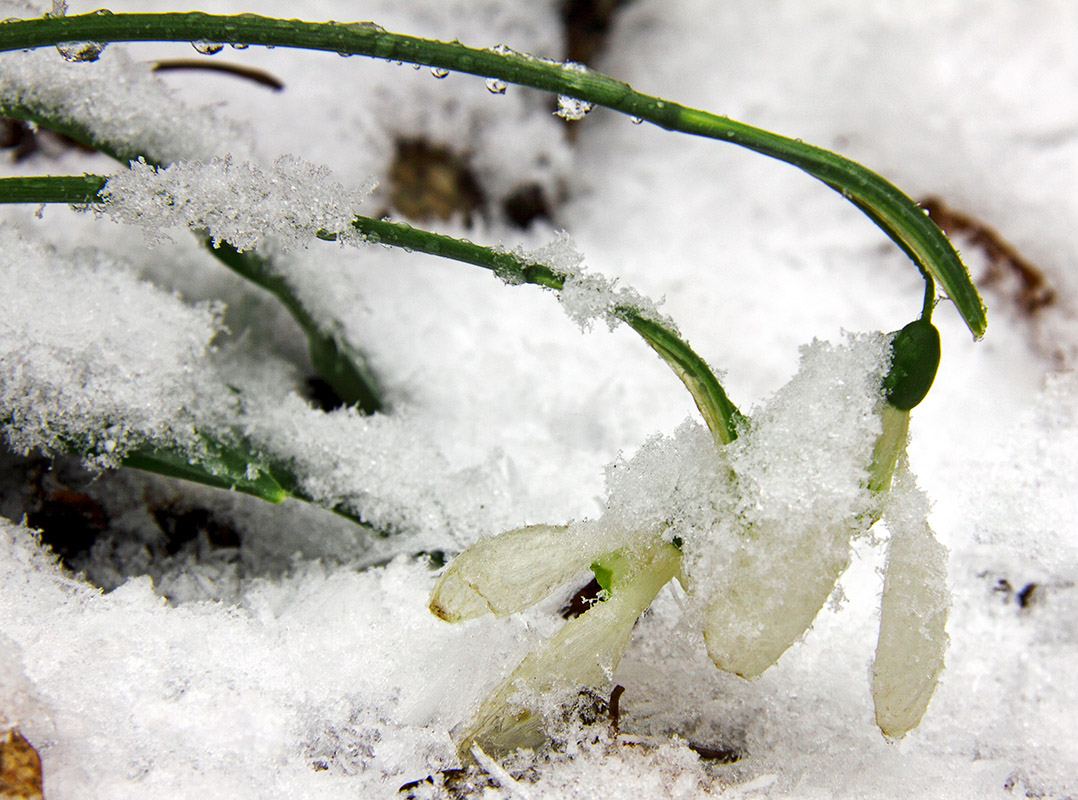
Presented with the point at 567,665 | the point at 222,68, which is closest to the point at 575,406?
the point at 567,665

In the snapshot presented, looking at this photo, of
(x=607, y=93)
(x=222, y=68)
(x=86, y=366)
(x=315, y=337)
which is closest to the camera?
(x=607, y=93)

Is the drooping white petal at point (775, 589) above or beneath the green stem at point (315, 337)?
above

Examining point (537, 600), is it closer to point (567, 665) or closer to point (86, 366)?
point (567, 665)

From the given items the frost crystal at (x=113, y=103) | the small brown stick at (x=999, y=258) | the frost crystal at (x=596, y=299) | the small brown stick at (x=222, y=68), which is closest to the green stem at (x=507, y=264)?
the frost crystal at (x=596, y=299)

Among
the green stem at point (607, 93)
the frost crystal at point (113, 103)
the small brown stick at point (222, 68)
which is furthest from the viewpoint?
the small brown stick at point (222, 68)

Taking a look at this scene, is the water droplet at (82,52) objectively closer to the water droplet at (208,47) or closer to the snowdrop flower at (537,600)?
the water droplet at (208,47)

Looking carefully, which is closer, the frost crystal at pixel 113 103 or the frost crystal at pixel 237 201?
the frost crystal at pixel 237 201

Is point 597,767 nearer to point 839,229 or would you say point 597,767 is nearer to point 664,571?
point 664,571
